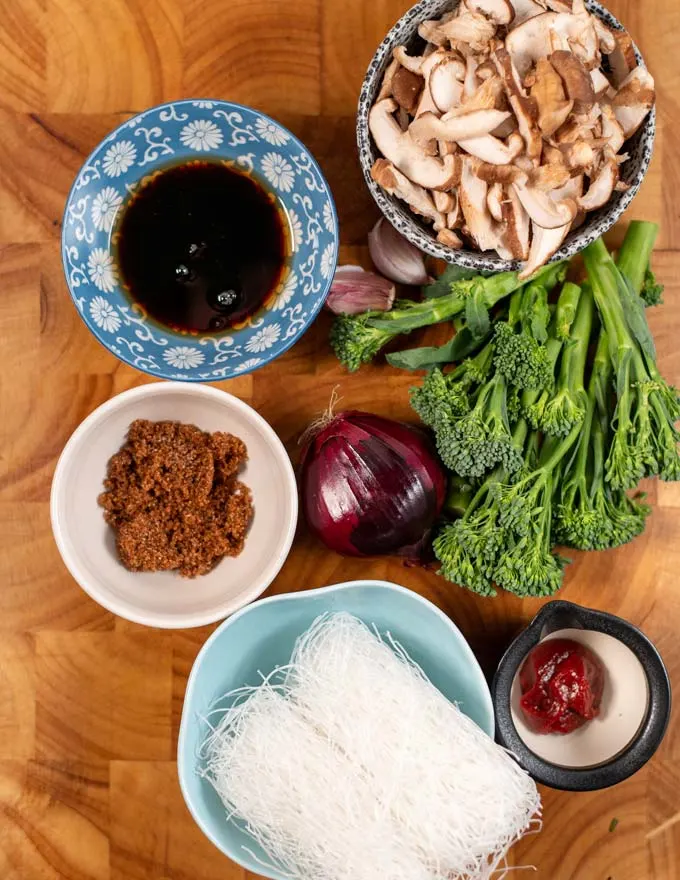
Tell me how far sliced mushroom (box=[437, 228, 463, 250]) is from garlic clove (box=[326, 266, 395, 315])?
190 mm

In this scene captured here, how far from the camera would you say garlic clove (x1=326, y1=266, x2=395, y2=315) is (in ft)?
5.15

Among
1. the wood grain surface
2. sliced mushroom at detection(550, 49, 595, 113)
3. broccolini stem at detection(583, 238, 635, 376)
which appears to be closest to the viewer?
sliced mushroom at detection(550, 49, 595, 113)

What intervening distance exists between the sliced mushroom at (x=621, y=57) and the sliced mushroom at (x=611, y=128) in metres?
0.07

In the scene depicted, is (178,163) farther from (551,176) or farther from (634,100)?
(634,100)

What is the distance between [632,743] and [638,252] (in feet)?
2.96

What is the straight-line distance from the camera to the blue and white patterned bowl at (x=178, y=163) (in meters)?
1.44

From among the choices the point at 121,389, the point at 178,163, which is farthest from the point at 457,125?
the point at 121,389

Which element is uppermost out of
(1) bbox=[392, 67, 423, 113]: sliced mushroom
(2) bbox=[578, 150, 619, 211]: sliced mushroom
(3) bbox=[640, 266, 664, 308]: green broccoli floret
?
(1) bbox=[392, 67, 423, 113]: sliced mushroom

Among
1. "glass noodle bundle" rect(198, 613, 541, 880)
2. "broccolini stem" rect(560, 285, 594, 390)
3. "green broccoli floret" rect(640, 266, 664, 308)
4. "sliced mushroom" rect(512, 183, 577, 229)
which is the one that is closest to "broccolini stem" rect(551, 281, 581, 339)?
"broccolini stem" rect(560, 285, 594, 390)

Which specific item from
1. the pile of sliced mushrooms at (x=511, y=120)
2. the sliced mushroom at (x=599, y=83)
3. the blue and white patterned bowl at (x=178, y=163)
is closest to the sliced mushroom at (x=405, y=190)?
the pile of sliced mushrooms at (x=511, y=120)

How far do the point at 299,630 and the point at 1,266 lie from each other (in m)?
0.91

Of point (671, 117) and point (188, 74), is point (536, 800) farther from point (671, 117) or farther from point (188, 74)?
point (188, 74)

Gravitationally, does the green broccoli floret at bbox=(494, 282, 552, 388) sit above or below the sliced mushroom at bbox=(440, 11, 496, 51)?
below

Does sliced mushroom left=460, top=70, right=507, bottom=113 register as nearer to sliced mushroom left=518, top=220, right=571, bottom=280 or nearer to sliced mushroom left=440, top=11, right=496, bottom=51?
sliced mushroom left=440, top=11, right=496, bottom=51
